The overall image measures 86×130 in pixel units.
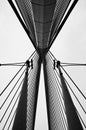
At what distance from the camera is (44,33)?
14.6 meters

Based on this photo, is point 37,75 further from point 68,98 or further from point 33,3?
point 33,3

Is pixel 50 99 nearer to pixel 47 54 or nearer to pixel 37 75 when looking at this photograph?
pixel 37 75

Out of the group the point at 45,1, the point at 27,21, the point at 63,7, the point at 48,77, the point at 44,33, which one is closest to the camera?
the point at 45,1

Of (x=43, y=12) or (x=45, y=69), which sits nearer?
(x=43, y=12)

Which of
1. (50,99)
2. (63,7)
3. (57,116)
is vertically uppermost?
(63,7)

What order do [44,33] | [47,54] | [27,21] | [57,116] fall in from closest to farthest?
[27,21] → [44,33] → [57,116] → [47,54]

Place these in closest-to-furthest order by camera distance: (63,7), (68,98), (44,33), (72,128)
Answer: (72,128) → (68,98) → (63,7) → (44,33)

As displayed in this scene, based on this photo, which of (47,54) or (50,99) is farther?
(47,54)

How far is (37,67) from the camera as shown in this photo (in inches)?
840

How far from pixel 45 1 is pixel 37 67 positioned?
12.4 meters

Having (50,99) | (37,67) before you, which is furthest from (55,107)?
(37,67)

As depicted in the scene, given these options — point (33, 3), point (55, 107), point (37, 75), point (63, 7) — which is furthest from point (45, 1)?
point (55, 107)

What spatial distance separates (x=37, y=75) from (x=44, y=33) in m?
6.88

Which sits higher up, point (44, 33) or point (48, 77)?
point (44, 33)
